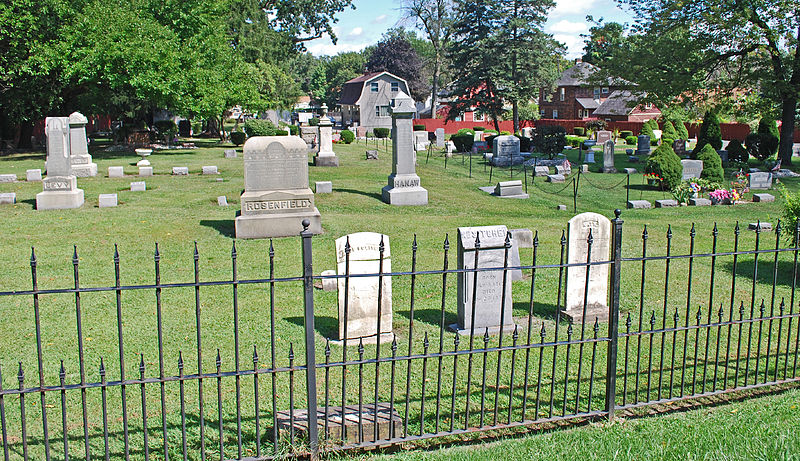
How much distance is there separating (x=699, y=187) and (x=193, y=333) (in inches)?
707

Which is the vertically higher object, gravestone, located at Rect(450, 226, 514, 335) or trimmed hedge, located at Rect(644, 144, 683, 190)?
trimmed hedge, located at Rect(644, 144, 683, 190)

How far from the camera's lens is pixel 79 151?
25062 mm

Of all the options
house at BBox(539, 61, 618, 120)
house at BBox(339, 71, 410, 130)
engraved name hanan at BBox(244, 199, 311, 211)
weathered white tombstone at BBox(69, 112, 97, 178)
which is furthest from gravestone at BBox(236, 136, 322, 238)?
house at BBox(539, 61, 618, 120)

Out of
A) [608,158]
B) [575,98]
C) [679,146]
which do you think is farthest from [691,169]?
[575,98]

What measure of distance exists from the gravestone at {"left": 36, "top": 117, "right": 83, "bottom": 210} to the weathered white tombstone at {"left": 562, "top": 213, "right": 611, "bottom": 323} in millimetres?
13638

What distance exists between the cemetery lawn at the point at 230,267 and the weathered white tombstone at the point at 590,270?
41 centimetres

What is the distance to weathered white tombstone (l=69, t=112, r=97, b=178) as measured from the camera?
79.4 feet

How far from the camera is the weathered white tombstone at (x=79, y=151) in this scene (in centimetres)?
2419

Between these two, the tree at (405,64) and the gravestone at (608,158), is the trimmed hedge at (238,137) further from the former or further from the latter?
the tree at (405,64)

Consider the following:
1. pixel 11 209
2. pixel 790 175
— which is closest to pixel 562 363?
pixel 11 209

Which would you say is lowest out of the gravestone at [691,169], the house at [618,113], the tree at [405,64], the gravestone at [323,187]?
the gravestone at [323,187]

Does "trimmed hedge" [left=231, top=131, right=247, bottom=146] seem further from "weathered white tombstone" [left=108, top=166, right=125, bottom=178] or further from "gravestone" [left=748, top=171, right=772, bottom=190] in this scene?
"gravestone" [left=748, top=171, right=772, bottom=190]

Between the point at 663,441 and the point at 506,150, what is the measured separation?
93.7ft

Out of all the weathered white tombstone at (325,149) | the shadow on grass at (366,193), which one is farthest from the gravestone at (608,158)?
the shadow on grass at (366,193)
